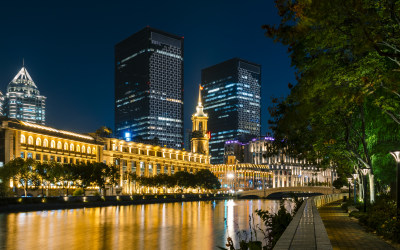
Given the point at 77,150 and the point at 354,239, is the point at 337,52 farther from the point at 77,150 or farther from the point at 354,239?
the point at 77,150

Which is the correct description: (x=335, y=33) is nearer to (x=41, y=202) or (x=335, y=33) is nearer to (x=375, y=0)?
(x=375, y=0)

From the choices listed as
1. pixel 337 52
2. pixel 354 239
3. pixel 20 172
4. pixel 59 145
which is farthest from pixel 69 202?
pixel 337 52

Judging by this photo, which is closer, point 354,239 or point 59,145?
point 354,239

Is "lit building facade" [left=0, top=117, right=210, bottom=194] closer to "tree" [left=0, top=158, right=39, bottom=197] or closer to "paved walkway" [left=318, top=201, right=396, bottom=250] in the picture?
"tree" [left=0, top=158, right=39, bottom=197]

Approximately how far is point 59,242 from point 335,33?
30.4m

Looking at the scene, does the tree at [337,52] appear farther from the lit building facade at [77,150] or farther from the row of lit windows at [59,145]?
the row of lit windows at [59,145]

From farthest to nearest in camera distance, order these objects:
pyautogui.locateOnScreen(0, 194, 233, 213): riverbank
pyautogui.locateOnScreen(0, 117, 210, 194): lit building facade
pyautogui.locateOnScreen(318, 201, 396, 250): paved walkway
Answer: pyautogui.locateOnScreen(0, 117, 210, 194): lit building facade → pyautogui.locateOnScreen(0, 194, 233, 213): riverbank → pyautogui.locateOnScreen(318, 201, 396, 250): paved walkway

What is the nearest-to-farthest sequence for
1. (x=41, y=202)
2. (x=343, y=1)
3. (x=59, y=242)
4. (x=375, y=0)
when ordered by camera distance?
1. (x=343, y=1)
2. (x=375, y=0)
3. (x=59, y=242)
4. (x=41, y=202)

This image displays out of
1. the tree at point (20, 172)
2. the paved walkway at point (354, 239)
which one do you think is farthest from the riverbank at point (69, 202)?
the paved walkway at point (354, 239)

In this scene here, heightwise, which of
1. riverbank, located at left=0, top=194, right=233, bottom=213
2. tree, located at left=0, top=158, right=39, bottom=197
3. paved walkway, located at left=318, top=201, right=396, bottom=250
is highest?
tree, located at left=0, top=158, right=39, bottom=197

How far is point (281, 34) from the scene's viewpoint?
1403 centimetres

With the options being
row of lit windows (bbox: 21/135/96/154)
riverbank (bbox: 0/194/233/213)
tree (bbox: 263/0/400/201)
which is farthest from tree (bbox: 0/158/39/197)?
tree (bbox: 263/0/400/201)

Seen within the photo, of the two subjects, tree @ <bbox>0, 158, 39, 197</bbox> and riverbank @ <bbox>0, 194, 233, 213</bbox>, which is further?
tree @ <bbox>0, 158, 39, 197</bbox>

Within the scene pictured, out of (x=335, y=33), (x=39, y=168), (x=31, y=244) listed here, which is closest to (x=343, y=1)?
(x=335, y=33)
